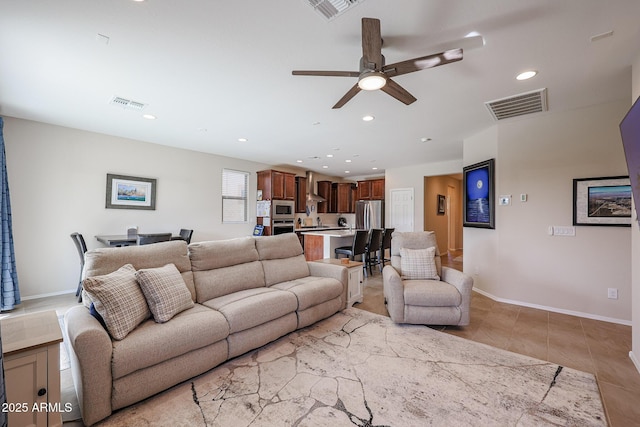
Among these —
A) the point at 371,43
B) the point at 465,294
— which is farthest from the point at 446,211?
the point at 371,43

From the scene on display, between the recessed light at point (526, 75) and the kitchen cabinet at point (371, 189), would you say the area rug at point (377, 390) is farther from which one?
the kitchen cabinet at point (371, 189)

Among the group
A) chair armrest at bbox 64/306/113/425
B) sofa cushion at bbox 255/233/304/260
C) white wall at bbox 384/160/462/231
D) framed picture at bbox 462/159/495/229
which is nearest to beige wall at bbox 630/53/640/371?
framed picture at bbox 462/159/495/229

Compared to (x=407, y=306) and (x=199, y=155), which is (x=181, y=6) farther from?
(x=199, y=155)

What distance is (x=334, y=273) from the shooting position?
339 cm

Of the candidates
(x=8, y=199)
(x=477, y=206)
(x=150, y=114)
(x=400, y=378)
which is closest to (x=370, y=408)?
(x=400, y=378)

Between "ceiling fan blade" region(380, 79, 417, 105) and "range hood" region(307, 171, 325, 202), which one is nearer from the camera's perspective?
"ceiling fan blade" region(380, 79, 417, 105)

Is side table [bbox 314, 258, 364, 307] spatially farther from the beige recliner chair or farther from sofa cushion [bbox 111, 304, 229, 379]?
sofa cushion [bbox 111, 304, 229, 379]

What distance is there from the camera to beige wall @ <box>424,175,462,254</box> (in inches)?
290

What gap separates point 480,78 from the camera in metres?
2.64

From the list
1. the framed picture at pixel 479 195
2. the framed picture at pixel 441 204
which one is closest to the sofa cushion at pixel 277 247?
the framed picture at pixel 479 195

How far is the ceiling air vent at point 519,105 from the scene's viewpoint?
119 inches

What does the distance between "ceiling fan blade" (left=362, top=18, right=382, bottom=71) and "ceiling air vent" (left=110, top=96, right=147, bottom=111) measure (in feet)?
9.81

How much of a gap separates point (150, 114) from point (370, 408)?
4.30m

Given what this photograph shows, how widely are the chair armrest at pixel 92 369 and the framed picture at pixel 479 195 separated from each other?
477cm
